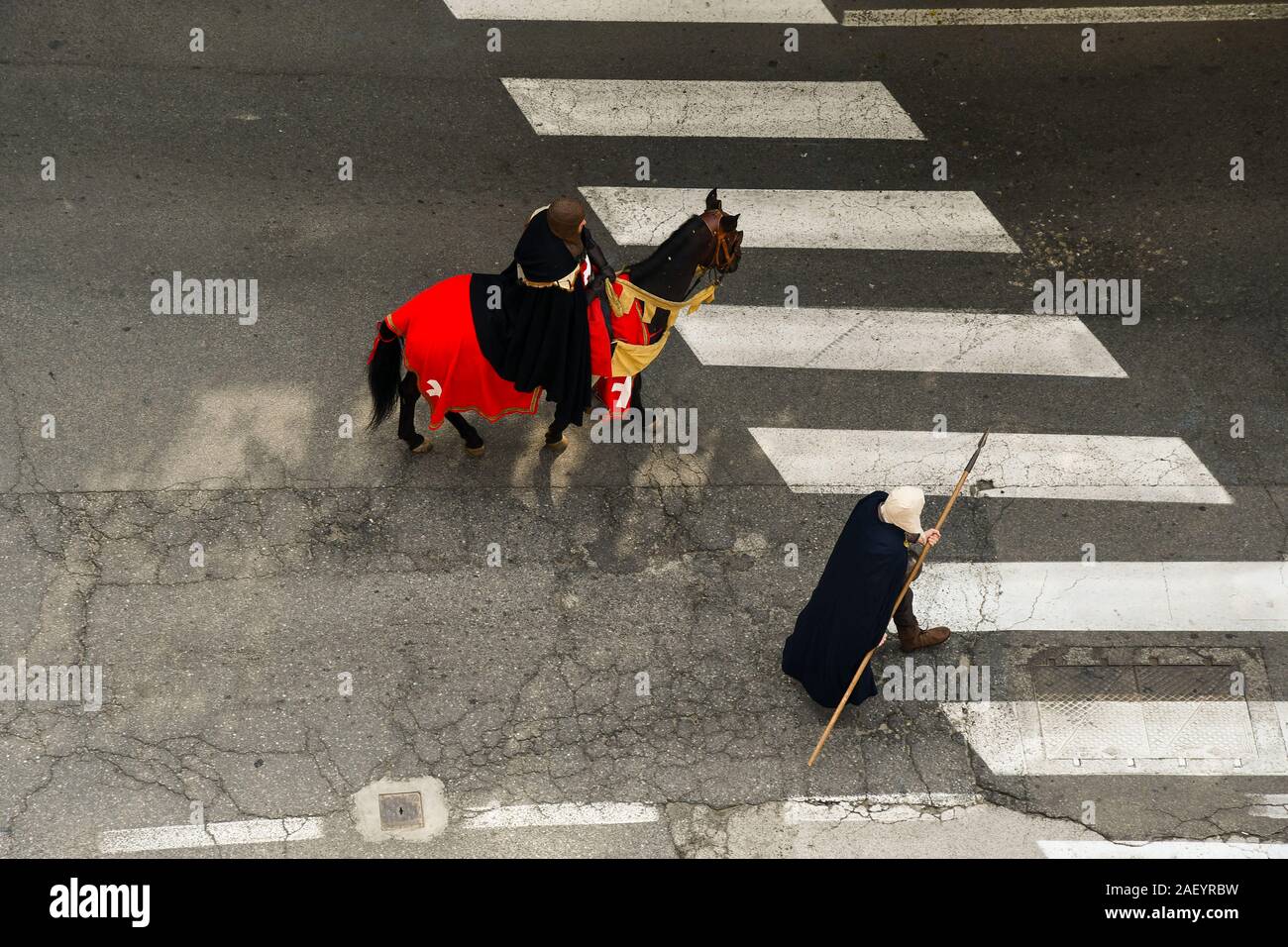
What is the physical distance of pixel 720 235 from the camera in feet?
25.5

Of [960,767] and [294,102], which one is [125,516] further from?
[960,767]

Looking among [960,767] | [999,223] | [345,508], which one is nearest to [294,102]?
[345,508]

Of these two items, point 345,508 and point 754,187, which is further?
point 754,187

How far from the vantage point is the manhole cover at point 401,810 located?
25.0ft

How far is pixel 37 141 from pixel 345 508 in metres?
4.04

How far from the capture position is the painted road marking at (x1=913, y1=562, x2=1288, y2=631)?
833 cm

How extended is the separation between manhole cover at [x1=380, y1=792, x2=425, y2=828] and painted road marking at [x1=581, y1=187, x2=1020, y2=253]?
14.3 feet

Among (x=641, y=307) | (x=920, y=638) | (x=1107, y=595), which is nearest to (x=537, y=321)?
(x=641, y=307)

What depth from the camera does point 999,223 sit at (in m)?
9.95

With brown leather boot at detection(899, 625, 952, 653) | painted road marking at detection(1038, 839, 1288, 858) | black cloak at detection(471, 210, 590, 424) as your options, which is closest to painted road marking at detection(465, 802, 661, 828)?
brown leather boot at detection(899, 625, 952, 653)

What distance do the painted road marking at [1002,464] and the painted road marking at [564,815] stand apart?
2.43 metres

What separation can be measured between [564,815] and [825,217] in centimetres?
493

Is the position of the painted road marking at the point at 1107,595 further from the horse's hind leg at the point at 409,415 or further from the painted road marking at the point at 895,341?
the horse's hind leg at the point at 409,415

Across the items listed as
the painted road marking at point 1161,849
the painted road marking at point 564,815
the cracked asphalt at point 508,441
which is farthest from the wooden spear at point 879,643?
the painted road marking at point 1161,849
